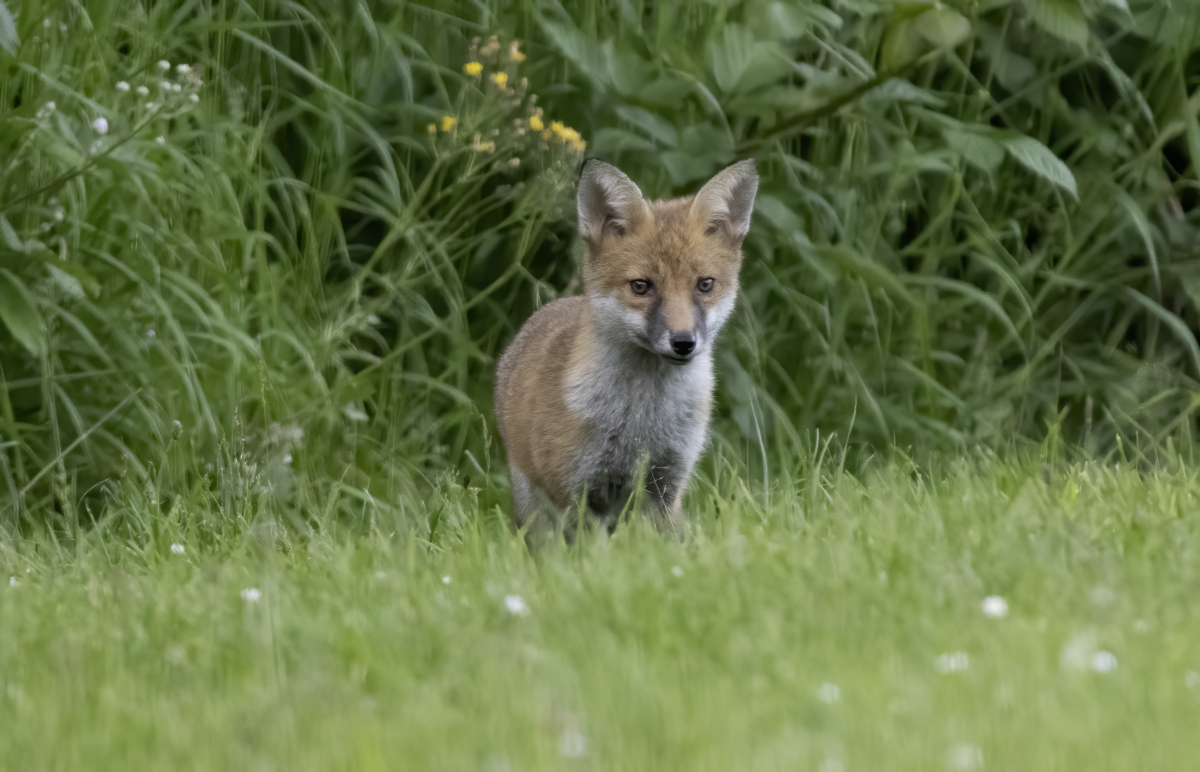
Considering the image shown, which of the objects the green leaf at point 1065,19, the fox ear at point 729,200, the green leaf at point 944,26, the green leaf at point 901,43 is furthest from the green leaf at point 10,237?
the green leaf at point 1065,19

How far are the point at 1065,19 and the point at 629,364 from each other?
6.58 feet

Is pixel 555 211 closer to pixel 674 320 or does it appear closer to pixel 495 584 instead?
pixel 674 320

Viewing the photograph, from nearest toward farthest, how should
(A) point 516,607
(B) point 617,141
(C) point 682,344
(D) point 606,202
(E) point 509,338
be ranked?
(A) point 516,607 < (C) point 682,344 < (D) point 606,202 < (B) point 617,141 < (E) point 509,338

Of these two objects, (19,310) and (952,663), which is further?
(19,310)

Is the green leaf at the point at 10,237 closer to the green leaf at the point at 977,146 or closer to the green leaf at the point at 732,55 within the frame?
the green leaf at the point at 732,55

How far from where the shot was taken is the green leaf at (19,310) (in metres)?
4.27

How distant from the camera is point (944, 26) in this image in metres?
4.80

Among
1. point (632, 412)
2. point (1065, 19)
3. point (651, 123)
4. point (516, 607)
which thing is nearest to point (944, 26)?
point (1065, 19)

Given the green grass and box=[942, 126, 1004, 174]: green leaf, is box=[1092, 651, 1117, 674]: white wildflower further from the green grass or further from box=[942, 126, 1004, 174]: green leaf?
box=[942, 126, 1004, 174]: green leaf

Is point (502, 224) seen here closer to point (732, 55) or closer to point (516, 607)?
point (732, 55)

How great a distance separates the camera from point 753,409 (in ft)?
17.5

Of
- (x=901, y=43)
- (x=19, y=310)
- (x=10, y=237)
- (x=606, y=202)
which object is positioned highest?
(x=901, y=43)

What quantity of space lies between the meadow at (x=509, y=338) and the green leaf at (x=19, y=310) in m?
0.02

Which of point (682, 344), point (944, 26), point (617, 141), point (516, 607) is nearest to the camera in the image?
point (516, 607)
